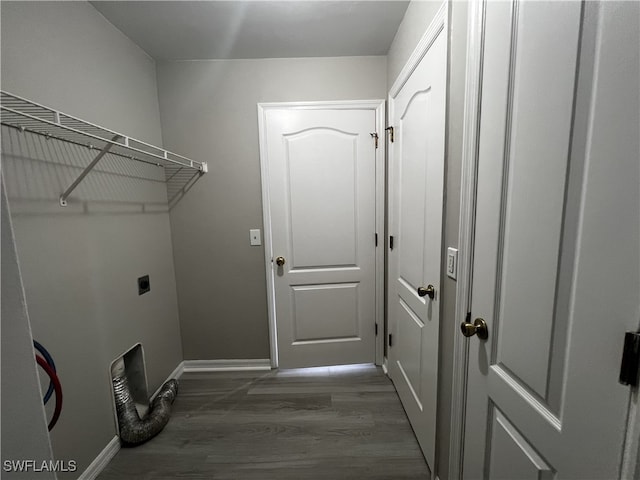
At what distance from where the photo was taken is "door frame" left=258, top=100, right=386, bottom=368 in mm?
1796

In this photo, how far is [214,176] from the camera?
1.89 m

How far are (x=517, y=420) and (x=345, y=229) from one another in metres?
1.42

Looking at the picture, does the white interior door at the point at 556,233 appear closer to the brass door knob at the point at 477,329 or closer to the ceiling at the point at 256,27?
the brass door knob at the point at 477,329

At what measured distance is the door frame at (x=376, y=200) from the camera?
5.89 feet

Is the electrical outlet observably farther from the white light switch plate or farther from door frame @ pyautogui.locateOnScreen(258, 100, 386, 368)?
the white light switch plate

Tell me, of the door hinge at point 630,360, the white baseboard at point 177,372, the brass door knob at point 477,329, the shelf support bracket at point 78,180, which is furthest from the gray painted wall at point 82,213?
the door hinge at point 630,360

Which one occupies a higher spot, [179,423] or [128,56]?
[128,56]

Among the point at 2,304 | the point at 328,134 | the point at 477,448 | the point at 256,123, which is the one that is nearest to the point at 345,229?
the point at 328,134

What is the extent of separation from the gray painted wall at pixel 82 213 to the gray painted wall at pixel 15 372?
87 centimetres

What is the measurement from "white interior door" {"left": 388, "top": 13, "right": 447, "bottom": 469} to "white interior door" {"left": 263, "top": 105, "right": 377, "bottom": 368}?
0.90 ft

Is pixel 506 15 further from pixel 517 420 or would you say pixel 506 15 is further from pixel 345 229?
pixel 345 229

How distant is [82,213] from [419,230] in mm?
1742

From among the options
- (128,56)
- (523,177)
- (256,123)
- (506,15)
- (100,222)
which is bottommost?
(100,222)

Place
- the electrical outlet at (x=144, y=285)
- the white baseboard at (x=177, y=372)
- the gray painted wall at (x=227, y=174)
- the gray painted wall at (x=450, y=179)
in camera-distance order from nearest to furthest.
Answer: the gray painted wall at (x=450, y=179) < the electrical outlet at (x=144, y=285) < the gray painted wall at (x=227, y=174) < the white baseboard at (x=177, y=372)
